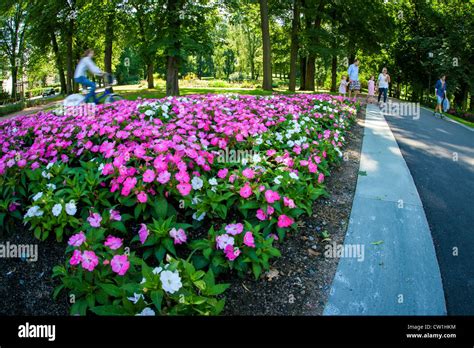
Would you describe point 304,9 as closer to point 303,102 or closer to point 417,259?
point 303,102

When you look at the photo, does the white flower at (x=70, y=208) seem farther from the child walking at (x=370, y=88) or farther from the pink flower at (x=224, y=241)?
the child walking at (x=370, y=88)

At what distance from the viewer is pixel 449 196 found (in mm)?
5039

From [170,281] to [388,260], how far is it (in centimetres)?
209

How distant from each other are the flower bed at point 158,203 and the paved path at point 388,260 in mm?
611

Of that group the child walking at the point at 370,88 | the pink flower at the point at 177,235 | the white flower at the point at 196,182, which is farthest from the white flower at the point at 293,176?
the child walking at the point at 370,88

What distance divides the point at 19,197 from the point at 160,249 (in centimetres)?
202

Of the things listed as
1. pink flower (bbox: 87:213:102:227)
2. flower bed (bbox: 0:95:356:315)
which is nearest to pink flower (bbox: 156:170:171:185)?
flower bed (bbox: 0:95:356:315)

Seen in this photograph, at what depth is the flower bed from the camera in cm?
255

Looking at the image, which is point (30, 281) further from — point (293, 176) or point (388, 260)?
point (388, 260)

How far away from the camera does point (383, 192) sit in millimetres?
4852
